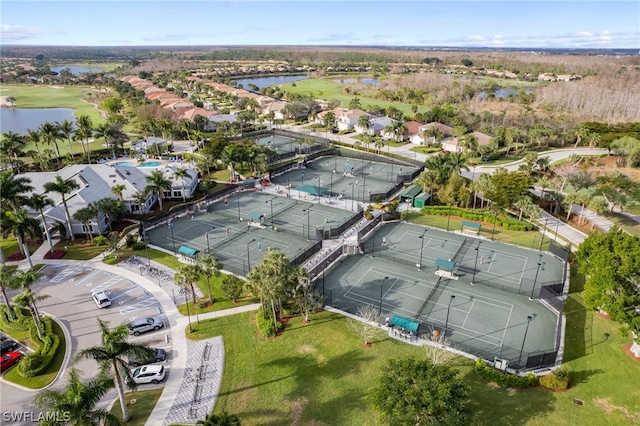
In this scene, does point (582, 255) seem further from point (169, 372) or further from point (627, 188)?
point (169, 372)

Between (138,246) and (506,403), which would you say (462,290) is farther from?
(138,246)

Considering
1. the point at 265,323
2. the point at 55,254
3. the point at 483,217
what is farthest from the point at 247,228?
the point at 483,217

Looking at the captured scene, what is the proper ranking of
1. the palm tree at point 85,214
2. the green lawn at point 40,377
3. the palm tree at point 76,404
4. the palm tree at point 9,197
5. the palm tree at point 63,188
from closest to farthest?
the palm tree at point 76,404 → the green lawn at point 40,377 → the palm tree at point 9,197 → the palm tree at point 63,188 → the palm tree at point 85,214

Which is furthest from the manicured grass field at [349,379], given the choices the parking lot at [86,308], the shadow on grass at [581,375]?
the parking lot at [86,308]

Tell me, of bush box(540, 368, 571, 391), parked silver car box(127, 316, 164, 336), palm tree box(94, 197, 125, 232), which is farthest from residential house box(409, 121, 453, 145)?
parked silver car box(127, 316, 164, 336)

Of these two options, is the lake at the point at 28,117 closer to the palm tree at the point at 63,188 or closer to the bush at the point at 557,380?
the palm tree at the point at 63,188
